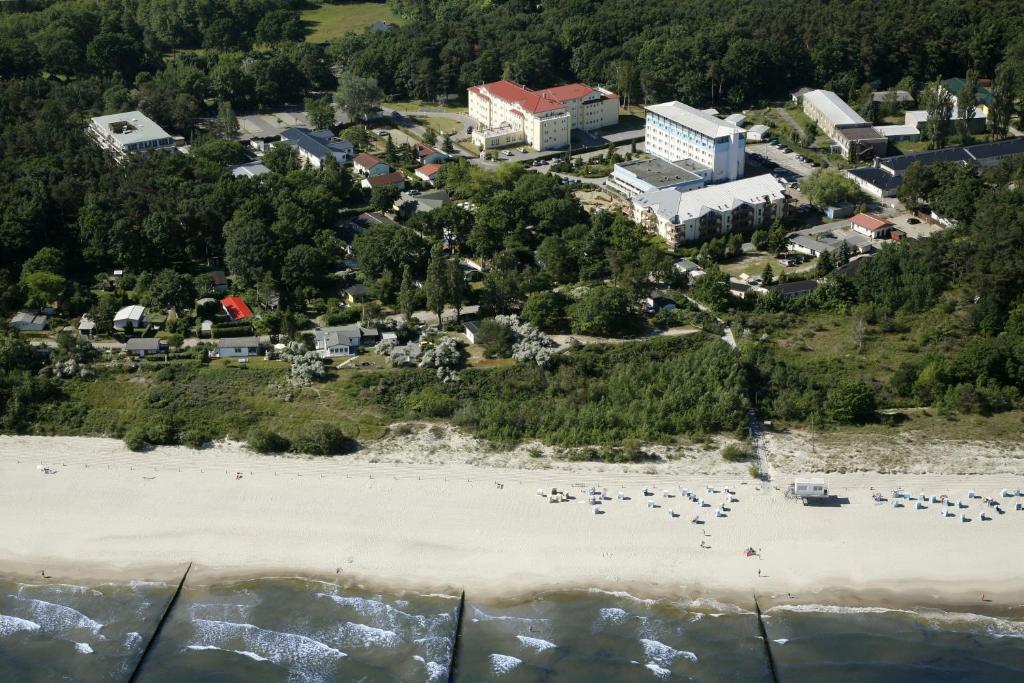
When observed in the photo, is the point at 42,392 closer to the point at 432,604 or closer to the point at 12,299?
the point at 12,299

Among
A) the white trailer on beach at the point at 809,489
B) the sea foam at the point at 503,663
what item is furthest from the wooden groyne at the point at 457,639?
the white trailer on beach at the point at 809,489

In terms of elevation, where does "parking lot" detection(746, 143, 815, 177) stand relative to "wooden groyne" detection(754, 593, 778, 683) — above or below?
above

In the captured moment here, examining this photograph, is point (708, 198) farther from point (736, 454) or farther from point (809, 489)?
point (809, 489)

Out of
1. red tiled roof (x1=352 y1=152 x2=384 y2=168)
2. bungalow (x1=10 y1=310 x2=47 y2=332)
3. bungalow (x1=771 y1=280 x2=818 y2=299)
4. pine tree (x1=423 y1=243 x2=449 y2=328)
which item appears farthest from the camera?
red tiled roof (x1=352 y1=152 x2=384 y2=168)

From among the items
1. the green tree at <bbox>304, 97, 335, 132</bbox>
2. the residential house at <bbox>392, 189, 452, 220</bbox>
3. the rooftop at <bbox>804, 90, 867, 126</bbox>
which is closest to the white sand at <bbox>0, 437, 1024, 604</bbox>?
the residential house at <bbox>392, 189, 452, 220</bbox>

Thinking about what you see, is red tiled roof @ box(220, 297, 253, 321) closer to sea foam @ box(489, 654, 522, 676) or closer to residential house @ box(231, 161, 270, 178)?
residential house @ box(231, 161, 270, 178)

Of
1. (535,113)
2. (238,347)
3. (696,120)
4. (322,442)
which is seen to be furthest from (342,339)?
(696,120)
